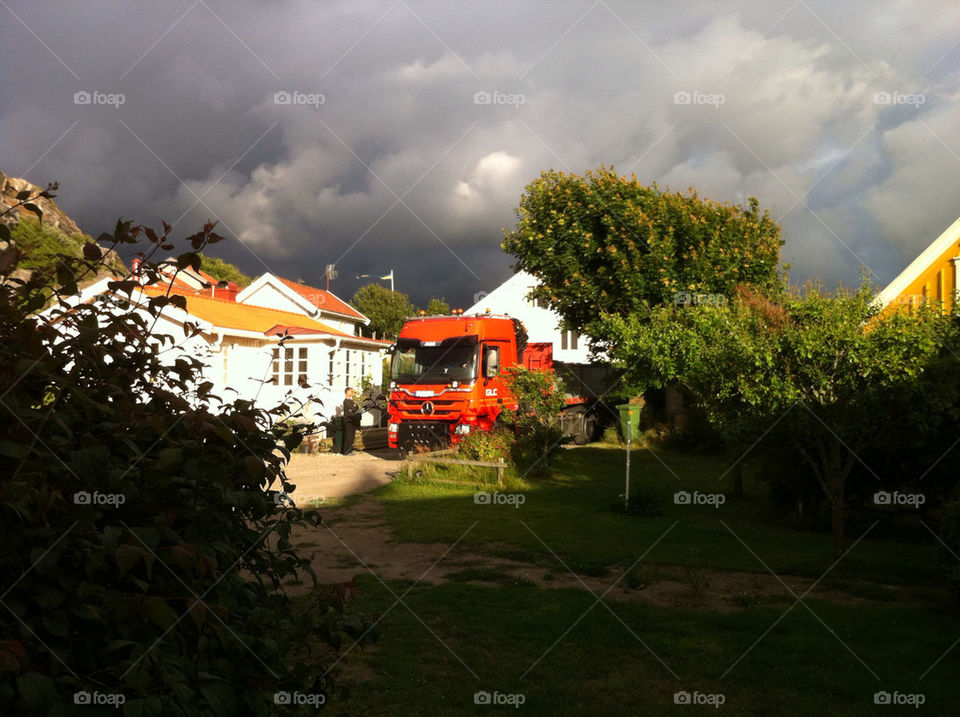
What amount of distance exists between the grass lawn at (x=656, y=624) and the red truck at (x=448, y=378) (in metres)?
6.15

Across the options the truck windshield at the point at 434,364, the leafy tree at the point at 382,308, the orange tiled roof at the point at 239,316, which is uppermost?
the leafy tree at the point at 382,308

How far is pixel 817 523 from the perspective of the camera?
10484 millimetres

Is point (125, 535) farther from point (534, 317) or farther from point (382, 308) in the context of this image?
point (382, 308)

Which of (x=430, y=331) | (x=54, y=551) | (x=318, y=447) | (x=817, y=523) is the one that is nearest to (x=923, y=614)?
(x=817, y=523)

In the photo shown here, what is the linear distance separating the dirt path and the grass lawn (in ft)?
10.6

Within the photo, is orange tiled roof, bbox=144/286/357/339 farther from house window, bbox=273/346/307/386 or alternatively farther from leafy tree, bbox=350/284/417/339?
leafy tree, bbox=350/284/417/339

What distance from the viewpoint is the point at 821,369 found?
8.57 metres

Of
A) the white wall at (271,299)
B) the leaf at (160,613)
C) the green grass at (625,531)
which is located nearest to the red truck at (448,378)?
the green grass at (625,531)

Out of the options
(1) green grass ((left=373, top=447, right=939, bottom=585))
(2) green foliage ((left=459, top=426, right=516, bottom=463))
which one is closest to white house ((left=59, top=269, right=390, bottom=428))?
(2) green foliage ((left=459, top=426, right=516, bottom=463))

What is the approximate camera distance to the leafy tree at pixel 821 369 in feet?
26.9

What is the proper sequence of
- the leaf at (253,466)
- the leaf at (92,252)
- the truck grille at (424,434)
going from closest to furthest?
the leaf at (253,466) < the leaf at (92,252) < the truck grille at (424,434)

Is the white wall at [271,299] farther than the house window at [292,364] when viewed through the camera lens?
Yes

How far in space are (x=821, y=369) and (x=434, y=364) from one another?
10410mm

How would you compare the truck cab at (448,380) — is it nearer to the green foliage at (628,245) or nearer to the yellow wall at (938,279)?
the green foliage at (628,245)
